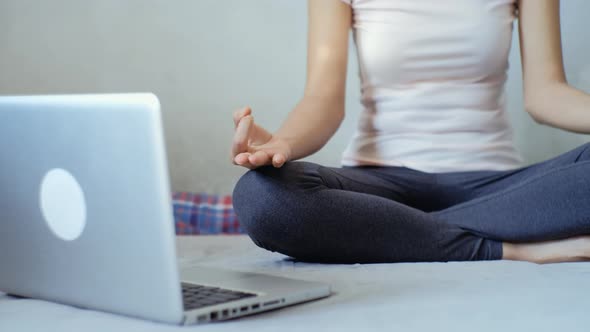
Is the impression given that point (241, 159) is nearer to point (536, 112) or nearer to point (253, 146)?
point (253, 146)

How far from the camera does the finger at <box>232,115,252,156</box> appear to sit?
1161mm

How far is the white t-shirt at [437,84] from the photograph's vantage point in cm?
159

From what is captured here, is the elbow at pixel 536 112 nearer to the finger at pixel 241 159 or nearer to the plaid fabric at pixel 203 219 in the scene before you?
the finger at pixel 241 159

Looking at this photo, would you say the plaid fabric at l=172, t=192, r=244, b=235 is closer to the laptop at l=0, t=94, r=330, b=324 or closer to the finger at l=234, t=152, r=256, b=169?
the finger at l=234, t=152, r=256, b=169

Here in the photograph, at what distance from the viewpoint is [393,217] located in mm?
1371

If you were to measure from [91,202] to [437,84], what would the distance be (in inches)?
36.1

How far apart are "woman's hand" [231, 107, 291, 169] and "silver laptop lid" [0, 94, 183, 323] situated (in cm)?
31

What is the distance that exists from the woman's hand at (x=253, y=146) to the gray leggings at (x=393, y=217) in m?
0.05

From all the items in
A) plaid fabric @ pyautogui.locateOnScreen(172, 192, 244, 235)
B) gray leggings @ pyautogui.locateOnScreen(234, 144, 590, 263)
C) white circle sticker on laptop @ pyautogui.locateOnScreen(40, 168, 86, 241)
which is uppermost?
white circle sticker on laptop @ pyautogui.locateOnScreen(40, 168, 86, 241)

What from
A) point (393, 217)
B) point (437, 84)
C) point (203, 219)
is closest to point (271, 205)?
point (393, 217)

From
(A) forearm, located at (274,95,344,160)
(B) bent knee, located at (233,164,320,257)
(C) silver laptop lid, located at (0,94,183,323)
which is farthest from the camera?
(A) forearm, located at (274,95,344,160)

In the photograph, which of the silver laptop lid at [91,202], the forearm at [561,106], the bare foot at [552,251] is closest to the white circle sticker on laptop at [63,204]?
the silver laptop lid at [91,202]

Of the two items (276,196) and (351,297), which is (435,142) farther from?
(351,297)

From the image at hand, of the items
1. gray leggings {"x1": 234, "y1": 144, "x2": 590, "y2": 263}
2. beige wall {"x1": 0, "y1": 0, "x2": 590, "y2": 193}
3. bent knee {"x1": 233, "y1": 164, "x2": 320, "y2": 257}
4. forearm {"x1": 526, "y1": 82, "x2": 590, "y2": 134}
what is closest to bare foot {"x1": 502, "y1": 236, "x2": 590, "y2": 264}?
gray leggings {"x1": 234, "y1": 144, "x2": 590, "y2": 263}
